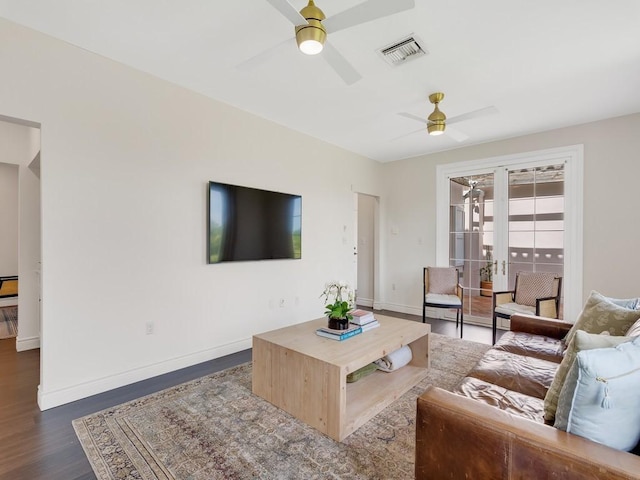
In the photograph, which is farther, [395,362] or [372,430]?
[395,362]

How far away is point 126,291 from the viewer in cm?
262

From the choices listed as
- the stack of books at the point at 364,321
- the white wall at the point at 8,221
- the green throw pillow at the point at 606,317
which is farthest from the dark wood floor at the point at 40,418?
the white wall at the point at 8,221

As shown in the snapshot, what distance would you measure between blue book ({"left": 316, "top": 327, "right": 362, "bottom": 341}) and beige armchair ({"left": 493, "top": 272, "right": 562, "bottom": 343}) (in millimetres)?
2092

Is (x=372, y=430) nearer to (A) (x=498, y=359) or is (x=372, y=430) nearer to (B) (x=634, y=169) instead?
(A) (x=498, y=359)

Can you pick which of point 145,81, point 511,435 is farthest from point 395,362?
point 145,81

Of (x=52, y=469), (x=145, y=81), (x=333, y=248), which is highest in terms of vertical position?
(x=145, y=81)

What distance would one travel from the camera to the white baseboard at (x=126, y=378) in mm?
2254

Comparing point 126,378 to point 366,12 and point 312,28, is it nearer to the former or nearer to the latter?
point 312,28

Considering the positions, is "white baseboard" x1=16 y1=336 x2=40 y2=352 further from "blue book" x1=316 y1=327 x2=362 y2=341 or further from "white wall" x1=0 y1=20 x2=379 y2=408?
"blue book" x1=316 y1=327 x2=362 y2=341

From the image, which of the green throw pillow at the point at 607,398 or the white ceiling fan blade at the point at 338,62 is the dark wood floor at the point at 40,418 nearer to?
the green throw pillow at the point at 607,398

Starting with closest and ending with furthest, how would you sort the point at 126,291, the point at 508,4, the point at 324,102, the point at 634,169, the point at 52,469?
the point at 52,469, the point at 508,4, the point at 126,291, the point at 324,102, the point at 634,169

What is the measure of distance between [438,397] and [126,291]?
2.52m

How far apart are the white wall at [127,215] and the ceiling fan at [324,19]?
1.38 metres

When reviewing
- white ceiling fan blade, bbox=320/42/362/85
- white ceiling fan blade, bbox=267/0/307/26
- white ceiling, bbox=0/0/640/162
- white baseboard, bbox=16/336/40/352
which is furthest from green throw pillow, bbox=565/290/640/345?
white baseboard, bbox=16/336/40/352
